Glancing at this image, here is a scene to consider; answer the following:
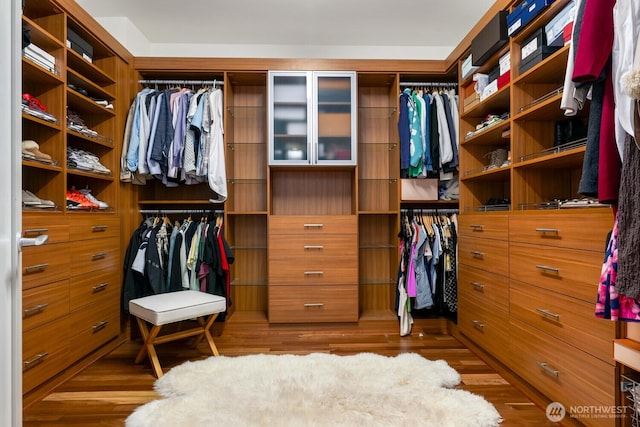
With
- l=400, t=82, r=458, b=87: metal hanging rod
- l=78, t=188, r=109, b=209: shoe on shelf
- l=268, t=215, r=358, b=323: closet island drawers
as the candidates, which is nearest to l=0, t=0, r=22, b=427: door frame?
l=78, t=188, r=109, b=209: shoe on shelf

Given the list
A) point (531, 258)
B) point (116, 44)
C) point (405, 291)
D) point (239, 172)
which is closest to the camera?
point (531, 258)

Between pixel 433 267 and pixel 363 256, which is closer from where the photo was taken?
pixel 433 267

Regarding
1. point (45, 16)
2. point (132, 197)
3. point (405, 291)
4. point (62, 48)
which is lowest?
point (405, 291)

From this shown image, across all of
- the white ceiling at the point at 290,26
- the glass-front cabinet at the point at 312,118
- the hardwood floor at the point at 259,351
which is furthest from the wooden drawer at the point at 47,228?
the white ceiling at the point at 290,26

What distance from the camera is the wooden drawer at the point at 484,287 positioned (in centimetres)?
215

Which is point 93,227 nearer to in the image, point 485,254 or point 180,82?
point 180,82

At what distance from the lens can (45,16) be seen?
223 centimetres

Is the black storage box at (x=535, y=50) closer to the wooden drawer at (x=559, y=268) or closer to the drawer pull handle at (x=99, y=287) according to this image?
the wooden drawer at (x=559, y=268)

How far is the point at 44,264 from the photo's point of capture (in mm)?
1961

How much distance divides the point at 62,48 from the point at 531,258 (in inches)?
117

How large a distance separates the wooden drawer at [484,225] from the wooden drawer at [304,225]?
0.94 meters

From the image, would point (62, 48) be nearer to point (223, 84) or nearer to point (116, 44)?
point (116, 44)

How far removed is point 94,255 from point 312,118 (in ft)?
6.32

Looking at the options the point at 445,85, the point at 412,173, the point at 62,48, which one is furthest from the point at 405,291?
the point at 62,48
